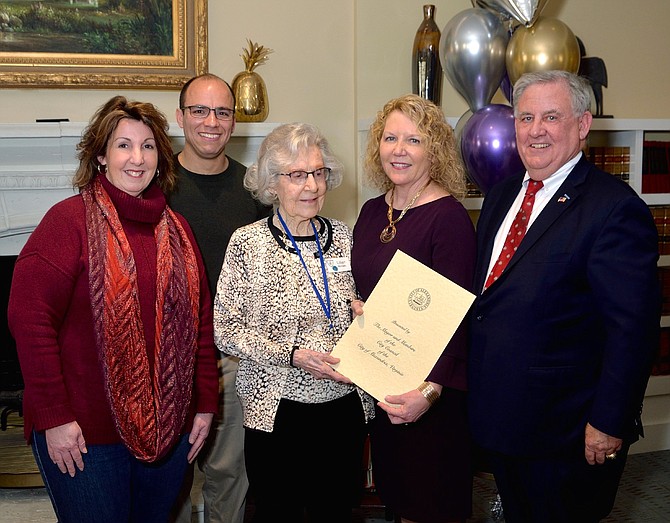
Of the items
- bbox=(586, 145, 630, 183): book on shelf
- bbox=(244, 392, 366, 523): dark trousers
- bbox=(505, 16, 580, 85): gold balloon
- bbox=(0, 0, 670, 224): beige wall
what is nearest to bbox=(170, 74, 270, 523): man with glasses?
bbox=(244, 392, 366, 523): dark trousers

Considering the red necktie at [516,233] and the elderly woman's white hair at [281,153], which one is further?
the elderly woman's white hair at [281,153]

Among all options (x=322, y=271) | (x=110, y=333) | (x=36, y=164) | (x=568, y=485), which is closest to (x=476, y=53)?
(x=322, y=271)

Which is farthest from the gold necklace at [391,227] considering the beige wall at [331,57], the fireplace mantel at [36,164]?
the beige wall at [331,57]

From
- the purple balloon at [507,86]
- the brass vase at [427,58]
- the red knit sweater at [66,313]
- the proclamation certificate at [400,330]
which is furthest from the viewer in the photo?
the brass vase at [427,58]

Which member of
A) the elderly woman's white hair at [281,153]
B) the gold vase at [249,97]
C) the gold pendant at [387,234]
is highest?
the gold vase at [249,97]

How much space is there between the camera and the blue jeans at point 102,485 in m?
1.93

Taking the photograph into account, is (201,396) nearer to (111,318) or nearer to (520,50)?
(111,318)

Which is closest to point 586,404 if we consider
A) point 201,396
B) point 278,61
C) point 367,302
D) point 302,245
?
point 367,302

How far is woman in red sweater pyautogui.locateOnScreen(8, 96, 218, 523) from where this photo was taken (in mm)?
1857

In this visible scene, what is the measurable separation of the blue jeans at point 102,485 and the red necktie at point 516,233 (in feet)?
3.49

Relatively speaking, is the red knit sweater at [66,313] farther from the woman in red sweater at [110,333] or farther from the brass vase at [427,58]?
the brass vase at [427,58]

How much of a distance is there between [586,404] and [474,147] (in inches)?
48.1

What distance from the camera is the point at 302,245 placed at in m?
2.15

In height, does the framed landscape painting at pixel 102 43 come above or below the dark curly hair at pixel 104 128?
above
